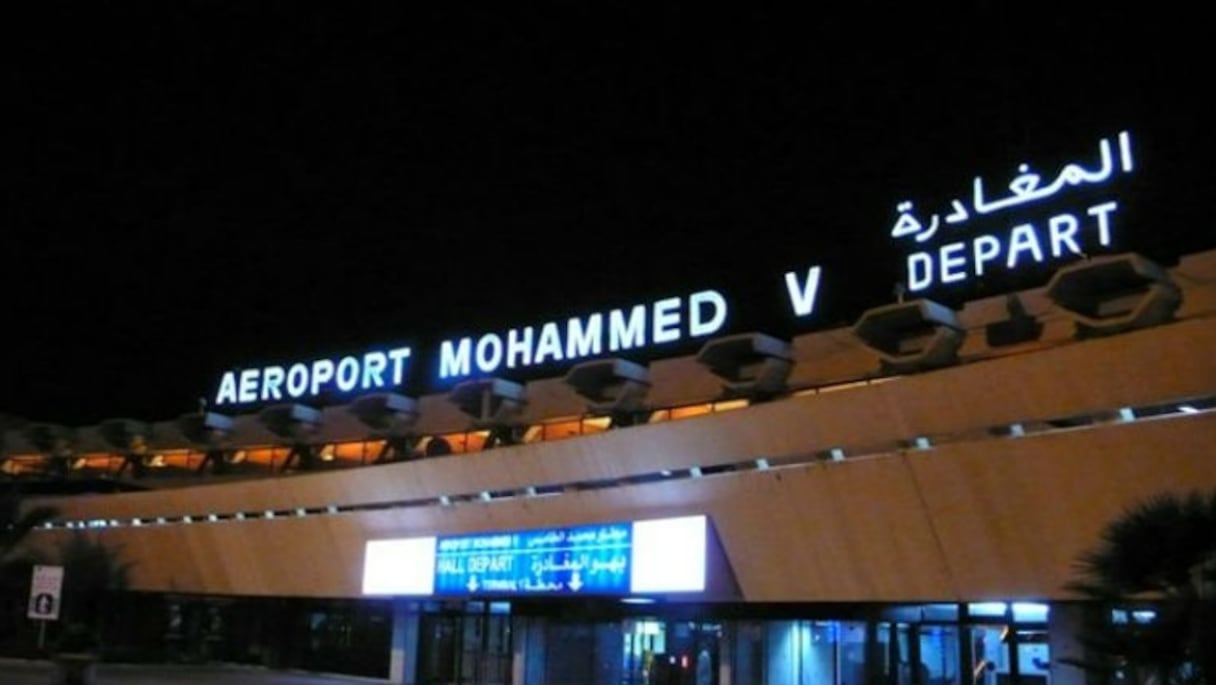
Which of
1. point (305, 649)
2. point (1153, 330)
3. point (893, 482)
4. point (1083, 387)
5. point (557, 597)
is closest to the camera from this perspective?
point (1153, 330)

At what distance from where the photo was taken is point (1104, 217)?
95.2 feet

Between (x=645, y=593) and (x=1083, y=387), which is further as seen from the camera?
(x=645, y=593)

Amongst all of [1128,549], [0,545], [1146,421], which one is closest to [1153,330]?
[1146,421]

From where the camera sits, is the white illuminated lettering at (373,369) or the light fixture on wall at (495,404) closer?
the light fixture on wall at (495,404)

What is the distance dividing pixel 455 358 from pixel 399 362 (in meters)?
4.20

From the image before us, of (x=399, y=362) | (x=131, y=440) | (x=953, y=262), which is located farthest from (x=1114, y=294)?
(x=131, y=440)

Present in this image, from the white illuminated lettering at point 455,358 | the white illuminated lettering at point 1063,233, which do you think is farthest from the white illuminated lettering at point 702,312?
the white illuminated lettering at point 1063,233

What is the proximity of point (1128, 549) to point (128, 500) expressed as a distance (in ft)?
140

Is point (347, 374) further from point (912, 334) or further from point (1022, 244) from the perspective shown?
point (1022, 244)

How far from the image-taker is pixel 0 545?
48.2m

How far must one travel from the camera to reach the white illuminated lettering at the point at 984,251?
101ft

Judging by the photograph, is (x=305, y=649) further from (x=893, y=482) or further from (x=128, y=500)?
(x=893, y=482)

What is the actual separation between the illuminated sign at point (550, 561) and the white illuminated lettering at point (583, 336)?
680 centimetres

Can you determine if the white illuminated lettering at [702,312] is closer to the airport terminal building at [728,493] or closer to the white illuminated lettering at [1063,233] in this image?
the airport terminal building at [728,493]
